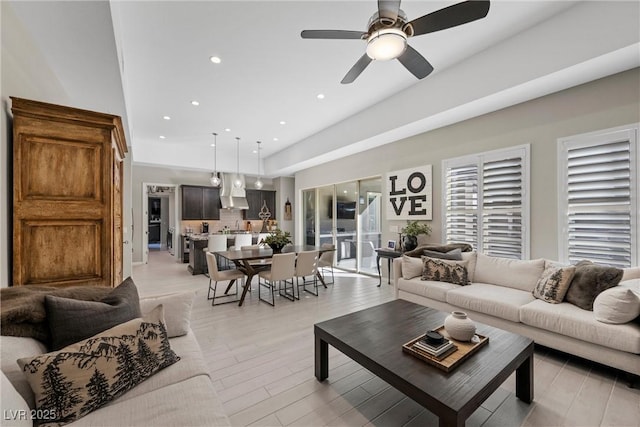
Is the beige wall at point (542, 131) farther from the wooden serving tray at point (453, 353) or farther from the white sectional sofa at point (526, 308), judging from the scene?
the wooden serving tray at point (453, 353)

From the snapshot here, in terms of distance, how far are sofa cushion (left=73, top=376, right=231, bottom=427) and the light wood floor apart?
0.67 meters

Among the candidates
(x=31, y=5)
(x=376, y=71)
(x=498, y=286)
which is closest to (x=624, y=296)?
(x=498, y=286)

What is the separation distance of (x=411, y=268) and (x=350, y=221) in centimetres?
Answer: 301

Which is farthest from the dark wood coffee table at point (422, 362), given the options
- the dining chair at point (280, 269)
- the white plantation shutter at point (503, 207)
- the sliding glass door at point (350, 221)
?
the sliding glass door at point (350, 221)

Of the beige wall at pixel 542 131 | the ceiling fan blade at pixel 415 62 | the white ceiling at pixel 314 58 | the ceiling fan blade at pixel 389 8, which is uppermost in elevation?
the white ceiling at pixel 314 58

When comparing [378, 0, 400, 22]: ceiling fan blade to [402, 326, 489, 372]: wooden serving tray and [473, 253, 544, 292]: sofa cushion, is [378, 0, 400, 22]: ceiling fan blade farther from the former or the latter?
[473, 253, 544, 292]: sofa cushion

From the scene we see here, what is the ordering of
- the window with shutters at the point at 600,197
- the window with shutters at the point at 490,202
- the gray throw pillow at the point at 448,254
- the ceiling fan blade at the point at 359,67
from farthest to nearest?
1. the gray throw pillow at the point at 448,254
2. the window with shutters at the point at 490,202
3. the window with shutters at the point at 600,197
4. the ceiling fan blade at the point at 359,67

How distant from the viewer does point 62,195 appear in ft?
6.78

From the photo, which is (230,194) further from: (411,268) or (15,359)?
(15,359)

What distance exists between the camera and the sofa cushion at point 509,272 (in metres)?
3.12

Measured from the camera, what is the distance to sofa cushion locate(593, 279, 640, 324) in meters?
2.11

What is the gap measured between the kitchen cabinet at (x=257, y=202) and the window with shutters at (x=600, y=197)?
7.74 metres

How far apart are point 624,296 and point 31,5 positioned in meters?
4.87

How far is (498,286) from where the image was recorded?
3.36 metres
